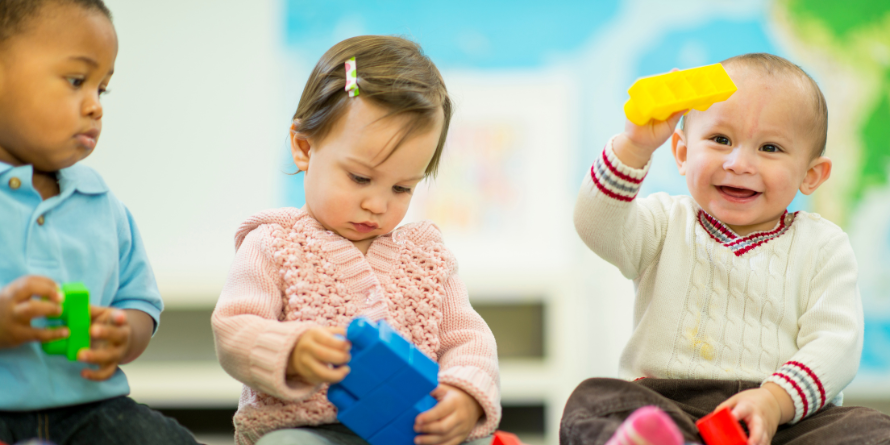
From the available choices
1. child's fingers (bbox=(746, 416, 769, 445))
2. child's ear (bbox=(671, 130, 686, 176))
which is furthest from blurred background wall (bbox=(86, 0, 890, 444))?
child's fingers (bbox=(746, 416, 769, 445))

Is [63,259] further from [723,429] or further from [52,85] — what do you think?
[723,429]

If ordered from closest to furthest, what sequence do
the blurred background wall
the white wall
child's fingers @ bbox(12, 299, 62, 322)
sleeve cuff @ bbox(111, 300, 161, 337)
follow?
child's fingers @ bbox(12, 299, 62, 322), sleeve cuff @ bbox(111, 300, 161, 337), the blurred background wall, the white wall

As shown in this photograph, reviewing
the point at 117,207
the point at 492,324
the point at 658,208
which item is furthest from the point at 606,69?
the point at 117,207

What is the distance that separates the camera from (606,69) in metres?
2.47

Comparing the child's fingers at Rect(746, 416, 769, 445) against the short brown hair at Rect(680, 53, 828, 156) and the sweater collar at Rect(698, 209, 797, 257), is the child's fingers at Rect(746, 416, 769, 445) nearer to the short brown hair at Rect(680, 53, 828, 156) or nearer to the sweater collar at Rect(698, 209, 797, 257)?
the sweater collar at Rect(698, 209, 797, 257)

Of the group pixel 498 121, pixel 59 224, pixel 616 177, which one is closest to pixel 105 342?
pixel 59 224

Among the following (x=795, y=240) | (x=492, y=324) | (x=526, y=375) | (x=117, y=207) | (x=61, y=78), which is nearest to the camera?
(x=61, y=78)

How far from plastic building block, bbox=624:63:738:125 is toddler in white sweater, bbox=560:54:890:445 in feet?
0.13

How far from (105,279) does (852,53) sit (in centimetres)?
242

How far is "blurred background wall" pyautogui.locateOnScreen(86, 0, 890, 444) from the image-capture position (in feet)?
7.82

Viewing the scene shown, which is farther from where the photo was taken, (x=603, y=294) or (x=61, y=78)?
(x=603, y=294)

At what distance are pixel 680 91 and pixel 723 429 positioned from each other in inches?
16.0

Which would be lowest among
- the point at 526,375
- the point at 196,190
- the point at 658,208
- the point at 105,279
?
the point at 526,375

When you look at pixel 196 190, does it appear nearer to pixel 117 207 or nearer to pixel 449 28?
pixel 449 28
